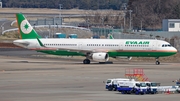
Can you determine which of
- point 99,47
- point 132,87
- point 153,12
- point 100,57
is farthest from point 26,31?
point 153,12

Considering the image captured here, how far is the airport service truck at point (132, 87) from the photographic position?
42.0 metres

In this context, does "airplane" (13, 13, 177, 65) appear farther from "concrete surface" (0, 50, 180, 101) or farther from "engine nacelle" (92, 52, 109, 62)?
"concrete surface" (0, 50, 180, 101)

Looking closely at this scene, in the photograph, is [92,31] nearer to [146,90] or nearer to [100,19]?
[100,19]

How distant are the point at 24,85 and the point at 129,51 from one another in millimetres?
30061

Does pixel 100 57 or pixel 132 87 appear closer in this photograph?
pixel 132 87

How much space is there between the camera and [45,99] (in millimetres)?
39219

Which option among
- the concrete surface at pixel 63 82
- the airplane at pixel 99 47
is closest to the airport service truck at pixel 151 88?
the concrete surface at pixel 63 82

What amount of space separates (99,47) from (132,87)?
37.3 m

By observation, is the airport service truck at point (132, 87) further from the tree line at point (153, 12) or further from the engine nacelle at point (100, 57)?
the tree line at point (153, 12)

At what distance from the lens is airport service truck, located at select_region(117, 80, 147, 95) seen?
138 feet

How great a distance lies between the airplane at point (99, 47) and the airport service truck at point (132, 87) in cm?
3500

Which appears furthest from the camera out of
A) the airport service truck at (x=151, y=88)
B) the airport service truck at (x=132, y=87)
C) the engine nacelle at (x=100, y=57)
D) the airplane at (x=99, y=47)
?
the engine nacelle at (x=100, y=57)

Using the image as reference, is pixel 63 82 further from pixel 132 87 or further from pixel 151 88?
pixel 151 88

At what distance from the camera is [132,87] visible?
42.4m
